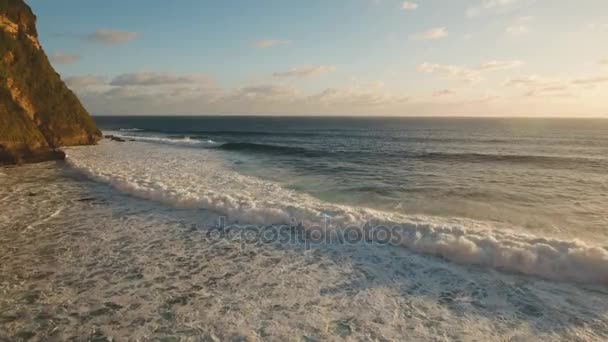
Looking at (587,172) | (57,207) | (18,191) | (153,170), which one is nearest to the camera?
(57,207)

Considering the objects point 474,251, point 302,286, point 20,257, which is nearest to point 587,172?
point 474,251

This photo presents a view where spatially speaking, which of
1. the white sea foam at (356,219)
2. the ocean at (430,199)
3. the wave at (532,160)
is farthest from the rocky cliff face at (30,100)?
the wave at (532,160)

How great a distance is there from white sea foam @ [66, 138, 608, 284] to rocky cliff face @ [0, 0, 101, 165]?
5675mm

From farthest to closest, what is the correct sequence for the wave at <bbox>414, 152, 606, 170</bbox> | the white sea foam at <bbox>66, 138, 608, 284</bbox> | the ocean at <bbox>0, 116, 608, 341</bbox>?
the wave at <bbox>414, 152, 606, 170</bbox> → the white sea foam at <bbox>66, 138, 608, 284</bbox> → the ocean at <bbox>0, 116, 608, 341</bbox>

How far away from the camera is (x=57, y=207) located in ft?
40.9

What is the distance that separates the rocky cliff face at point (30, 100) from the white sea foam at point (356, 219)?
5675 millimetres

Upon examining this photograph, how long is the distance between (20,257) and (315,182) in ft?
41.4

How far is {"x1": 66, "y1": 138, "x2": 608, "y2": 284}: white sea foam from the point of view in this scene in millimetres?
7793

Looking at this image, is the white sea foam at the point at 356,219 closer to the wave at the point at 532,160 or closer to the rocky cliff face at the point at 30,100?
the rocky cliff face at the point at 30,100

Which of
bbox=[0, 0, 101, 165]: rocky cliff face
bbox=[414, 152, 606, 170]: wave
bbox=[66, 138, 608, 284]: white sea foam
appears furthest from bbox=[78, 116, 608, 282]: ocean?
bbox=[0, 0, 101, 165]: rocky cliff face

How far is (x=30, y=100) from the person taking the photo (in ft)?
93.9

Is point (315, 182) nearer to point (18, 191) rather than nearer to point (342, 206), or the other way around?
point (342, 206)

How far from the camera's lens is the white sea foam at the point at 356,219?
7793 millimetres

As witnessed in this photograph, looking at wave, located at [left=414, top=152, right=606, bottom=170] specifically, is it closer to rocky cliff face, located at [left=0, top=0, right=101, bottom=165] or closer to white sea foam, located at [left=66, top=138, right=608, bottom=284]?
white sea foam, located at [left=66, top=138, right=608, bottom=284]
